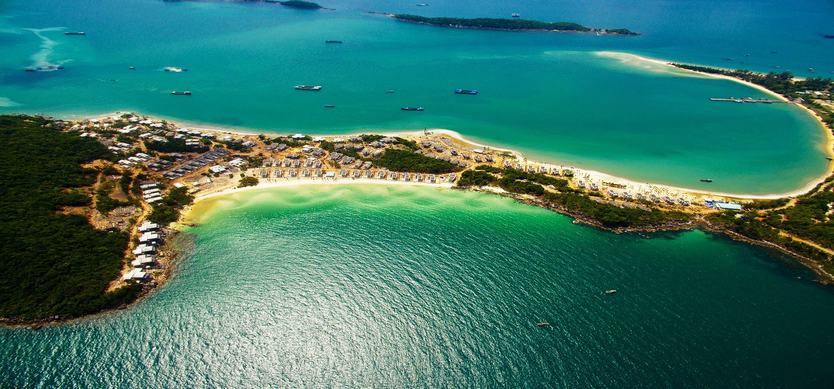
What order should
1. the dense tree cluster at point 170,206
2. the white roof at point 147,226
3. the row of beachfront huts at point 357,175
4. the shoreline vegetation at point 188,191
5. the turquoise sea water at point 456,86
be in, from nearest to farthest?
1. the shoreline vegetation at point 188,191
2. the white roof at point 147,226
3. the dense tree cluster at point 170,206
4. the row of beachfront huts at point 357,175
5. the turquoise sea water at point 456,86

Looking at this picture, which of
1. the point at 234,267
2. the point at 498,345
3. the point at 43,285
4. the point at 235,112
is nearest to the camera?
the point at 498,345

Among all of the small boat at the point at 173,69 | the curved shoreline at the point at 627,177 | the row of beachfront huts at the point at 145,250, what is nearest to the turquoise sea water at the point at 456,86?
the curved shoreline at the point at 627,177

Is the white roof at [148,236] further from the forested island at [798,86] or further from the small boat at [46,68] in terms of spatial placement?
the forested island at [798,86]

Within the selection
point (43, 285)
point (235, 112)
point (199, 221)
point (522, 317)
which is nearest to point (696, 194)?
point (522, 317)

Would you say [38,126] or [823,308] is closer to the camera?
[823,308]

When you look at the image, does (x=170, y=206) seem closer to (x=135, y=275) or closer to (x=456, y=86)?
(x=135, y=275)

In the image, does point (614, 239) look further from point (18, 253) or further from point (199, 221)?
point (18, 253)
